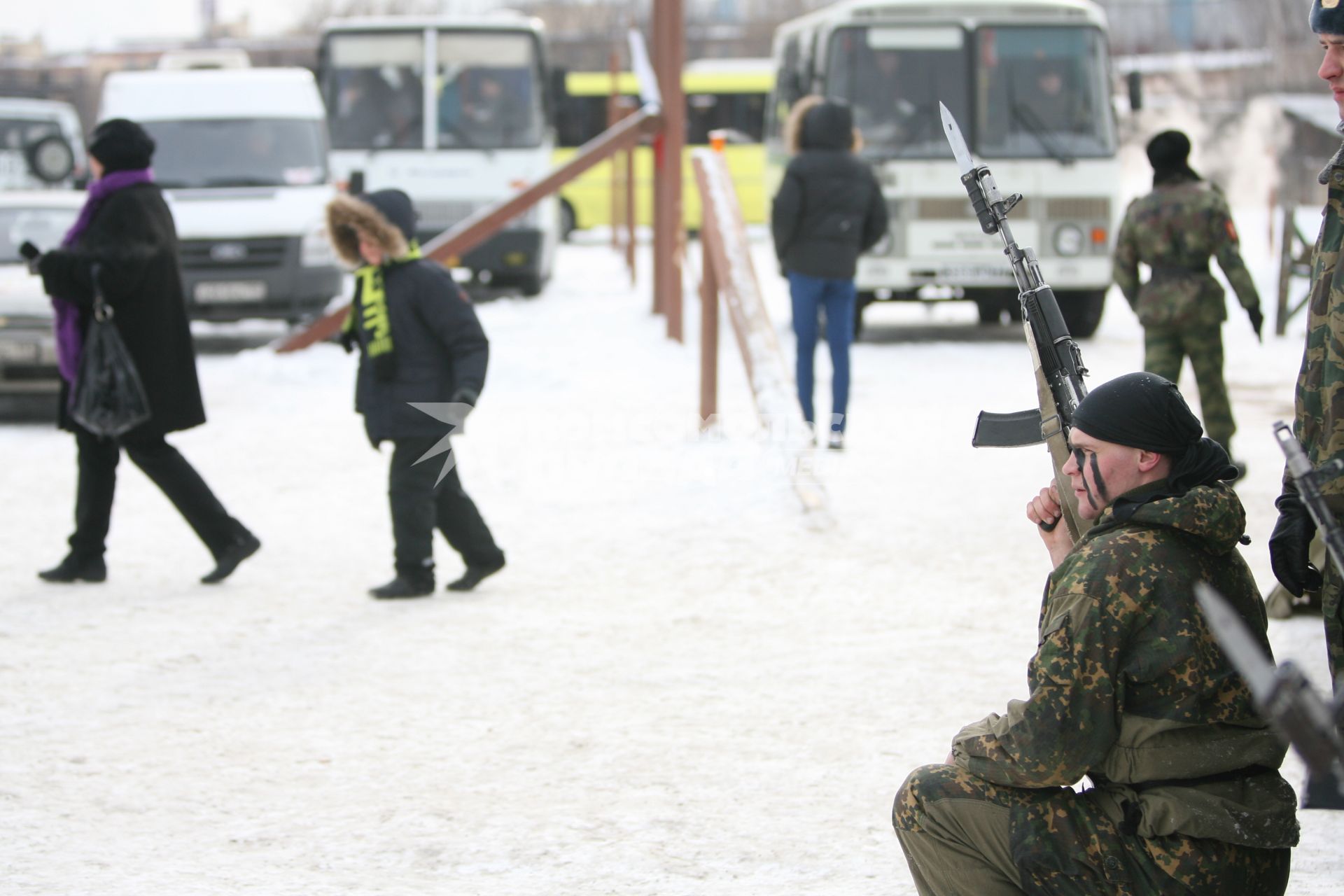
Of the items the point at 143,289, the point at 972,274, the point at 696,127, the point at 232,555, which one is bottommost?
the point at 696,127

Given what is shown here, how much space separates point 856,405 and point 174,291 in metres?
5.38

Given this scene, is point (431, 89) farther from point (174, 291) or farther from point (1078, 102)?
point (174, 291)

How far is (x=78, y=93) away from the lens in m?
48.0

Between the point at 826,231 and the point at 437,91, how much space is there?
10.1m

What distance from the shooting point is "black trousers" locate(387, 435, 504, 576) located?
19.6ft

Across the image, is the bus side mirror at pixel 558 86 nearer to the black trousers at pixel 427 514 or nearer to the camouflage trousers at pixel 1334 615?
the black trousers at pixel 427 514

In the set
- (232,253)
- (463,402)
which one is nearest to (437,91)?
(232,253)

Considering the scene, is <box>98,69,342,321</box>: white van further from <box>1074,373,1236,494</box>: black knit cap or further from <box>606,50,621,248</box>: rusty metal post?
<box>1074,373,1236,494</box>: black knit cap

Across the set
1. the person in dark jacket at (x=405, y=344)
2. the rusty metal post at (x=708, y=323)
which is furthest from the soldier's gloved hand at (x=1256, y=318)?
the person in dark jacket at (x=405, y=344)

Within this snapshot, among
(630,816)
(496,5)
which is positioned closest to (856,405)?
(630,816)

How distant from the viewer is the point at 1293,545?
287 centimetres

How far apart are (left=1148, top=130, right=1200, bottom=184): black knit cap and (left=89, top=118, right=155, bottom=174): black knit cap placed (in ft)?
13.5

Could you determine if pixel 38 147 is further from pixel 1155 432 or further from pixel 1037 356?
pixel 1155 432

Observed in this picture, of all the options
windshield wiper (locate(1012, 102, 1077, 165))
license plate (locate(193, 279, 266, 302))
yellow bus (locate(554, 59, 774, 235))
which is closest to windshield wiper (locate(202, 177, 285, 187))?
license plate (locate(193, 279, 266, 302))
